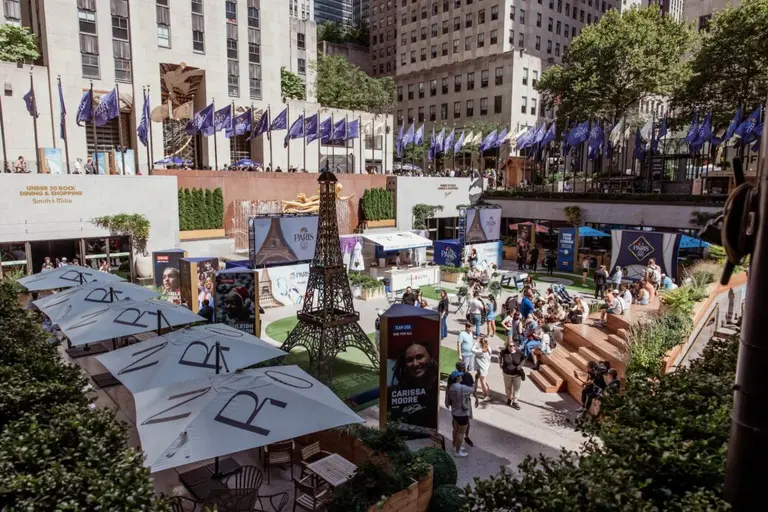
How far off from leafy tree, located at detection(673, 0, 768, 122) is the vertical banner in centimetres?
1704

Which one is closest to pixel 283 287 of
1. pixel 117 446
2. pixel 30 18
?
pixel 117 446

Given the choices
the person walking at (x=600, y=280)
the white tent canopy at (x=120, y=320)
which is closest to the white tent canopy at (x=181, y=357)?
the white tent canopy at (x=120, y=320)

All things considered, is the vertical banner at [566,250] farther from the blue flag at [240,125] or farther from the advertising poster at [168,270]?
the advertising poster at [168,270]

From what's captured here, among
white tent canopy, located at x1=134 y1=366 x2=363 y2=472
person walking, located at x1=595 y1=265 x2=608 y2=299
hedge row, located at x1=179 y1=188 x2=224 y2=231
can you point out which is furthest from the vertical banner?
white tent canopy, located at x1=134 y1=366 x2=363 y2=472

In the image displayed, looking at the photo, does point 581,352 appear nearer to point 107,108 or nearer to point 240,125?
point 107,108

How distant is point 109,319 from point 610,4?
309 ft

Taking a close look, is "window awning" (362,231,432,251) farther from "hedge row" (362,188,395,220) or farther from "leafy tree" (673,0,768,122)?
"leafy tree" (673,0,768,122)

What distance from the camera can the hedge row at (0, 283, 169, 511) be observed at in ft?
16.1

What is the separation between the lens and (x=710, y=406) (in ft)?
19.6

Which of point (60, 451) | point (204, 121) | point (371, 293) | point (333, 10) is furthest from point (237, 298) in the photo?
point (333, 10)

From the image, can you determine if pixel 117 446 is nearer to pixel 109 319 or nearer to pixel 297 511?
pixel 297 511

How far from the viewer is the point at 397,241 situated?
3180 cm

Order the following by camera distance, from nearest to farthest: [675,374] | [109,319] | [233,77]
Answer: [675,374]
[109,319]
[233,77]

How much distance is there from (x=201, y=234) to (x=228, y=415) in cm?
2493
